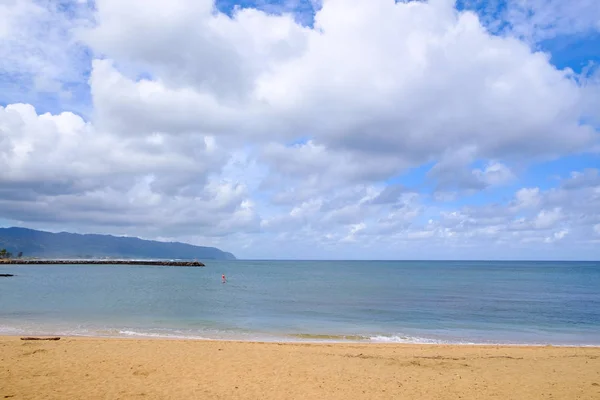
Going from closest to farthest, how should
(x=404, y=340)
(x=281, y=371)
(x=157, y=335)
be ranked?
(x=281, y=371) → (x=157, y=335) → (x=404, y=340)

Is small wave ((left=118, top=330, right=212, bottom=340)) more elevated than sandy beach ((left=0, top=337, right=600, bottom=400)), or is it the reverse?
sandy beach ((left=0, top=337, right=600, bottom=400))

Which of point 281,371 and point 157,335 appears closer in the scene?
point 281,371

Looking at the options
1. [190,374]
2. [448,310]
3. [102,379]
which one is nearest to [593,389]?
[190,374]

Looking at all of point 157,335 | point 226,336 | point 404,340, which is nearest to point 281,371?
point 226,336

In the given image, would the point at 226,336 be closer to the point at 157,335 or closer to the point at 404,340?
the point at 157,335

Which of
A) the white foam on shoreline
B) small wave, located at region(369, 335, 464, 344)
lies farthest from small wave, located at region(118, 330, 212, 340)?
small wave, located at region(369, 335, 464, 344)

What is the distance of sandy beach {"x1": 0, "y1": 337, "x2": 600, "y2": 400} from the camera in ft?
35.0

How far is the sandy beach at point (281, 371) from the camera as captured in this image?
10680 mm

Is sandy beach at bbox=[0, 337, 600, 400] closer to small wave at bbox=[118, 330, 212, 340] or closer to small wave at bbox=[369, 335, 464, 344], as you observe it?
small wave at bbox=[118, 330, 212, 340]

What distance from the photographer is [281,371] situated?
1285cm

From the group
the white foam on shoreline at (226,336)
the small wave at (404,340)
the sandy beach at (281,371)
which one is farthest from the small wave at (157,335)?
the small wave at (404,340)

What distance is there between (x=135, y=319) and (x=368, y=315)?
1657 centimetres

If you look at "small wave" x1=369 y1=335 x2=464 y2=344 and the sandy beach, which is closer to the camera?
the sandy beach

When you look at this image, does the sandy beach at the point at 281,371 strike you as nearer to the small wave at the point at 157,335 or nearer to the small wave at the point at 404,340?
the small wave at the point at 157,335
